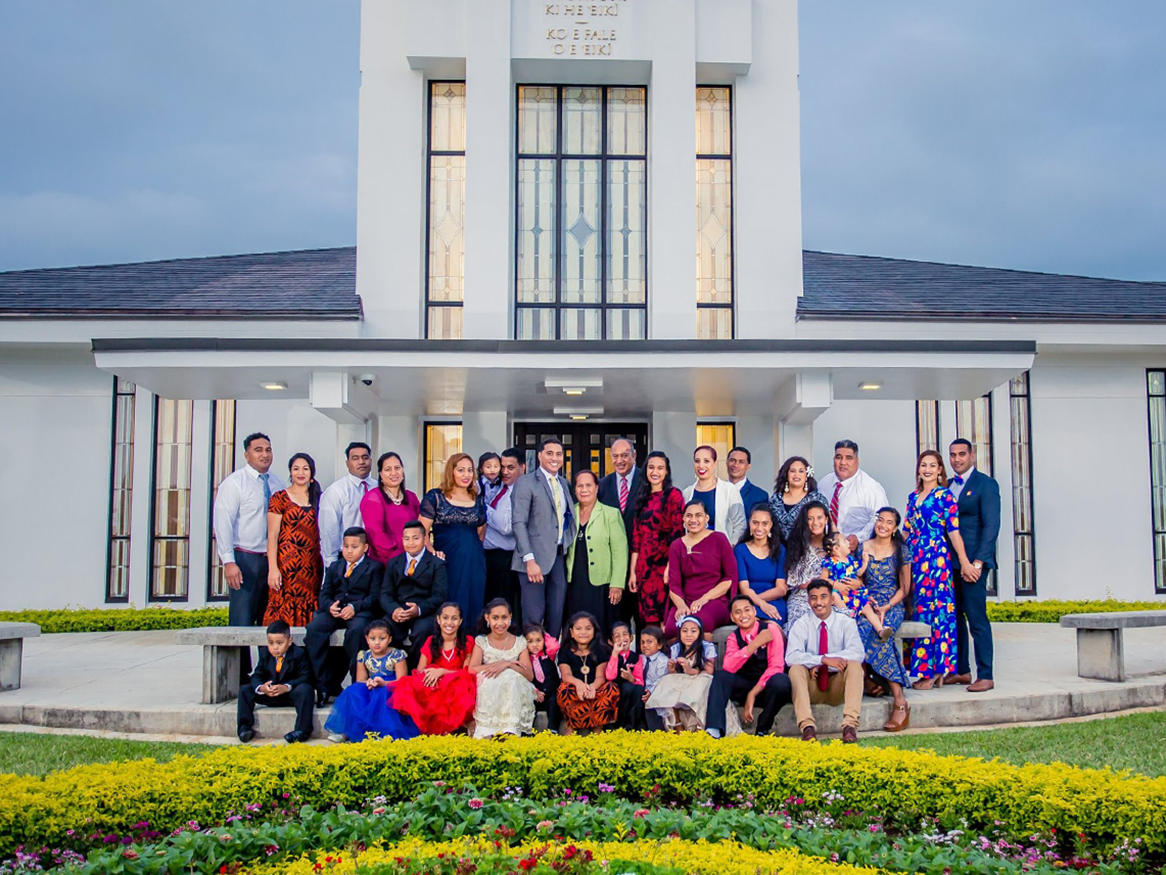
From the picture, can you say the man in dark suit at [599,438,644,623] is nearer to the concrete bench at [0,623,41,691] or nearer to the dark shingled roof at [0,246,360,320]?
the concrete bench at [0,623,41,691]

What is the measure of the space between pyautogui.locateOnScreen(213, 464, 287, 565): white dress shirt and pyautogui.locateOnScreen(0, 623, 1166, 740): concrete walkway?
4.28 feet

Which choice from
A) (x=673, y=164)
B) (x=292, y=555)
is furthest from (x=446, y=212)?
(x=292, y=555)

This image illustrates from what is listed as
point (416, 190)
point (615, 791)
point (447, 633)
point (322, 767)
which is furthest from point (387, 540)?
point (416, 190)

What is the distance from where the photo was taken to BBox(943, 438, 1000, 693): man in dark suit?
25.6 feet

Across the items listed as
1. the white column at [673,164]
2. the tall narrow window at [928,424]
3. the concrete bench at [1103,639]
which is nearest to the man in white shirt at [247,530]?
the white column at [673,164]

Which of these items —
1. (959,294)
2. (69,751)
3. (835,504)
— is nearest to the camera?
(69,751)

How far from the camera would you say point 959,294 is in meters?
14.6

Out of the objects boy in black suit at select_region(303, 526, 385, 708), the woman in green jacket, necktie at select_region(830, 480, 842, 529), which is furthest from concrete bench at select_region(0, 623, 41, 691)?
necktie at select_region(830, 480, 842, 529)

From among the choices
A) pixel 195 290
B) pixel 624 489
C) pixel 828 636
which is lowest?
pixel 828 636

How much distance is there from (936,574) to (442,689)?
4308 mm

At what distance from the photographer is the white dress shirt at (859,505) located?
26.2ft

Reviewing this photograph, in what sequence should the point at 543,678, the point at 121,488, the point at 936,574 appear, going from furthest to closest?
the point at 121,488 → the point at 936,574 → the point at 543,678

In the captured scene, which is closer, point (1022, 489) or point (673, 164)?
point (673, 164)

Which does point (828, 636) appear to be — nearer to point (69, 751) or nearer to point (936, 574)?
point (936, 574)
